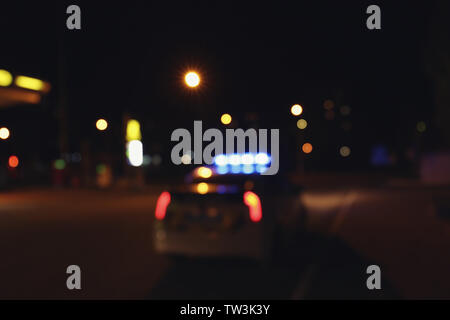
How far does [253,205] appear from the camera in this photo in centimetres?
941

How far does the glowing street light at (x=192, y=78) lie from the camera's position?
46.2 ft

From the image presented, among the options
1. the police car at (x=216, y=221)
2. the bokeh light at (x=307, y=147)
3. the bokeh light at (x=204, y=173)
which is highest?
the bokeh light at (x=307, y=147)

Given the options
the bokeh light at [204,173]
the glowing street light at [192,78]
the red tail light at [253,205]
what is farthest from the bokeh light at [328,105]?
the red tail light at [253,205]

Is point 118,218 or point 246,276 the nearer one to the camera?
point 246,276

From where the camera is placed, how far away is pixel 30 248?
11891 mm

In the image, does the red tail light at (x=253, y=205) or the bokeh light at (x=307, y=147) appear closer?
the red tail light at (x=253, y=205)

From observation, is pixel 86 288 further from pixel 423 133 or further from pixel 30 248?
pixel 423 133

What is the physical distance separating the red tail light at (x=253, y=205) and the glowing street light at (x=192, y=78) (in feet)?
17.3

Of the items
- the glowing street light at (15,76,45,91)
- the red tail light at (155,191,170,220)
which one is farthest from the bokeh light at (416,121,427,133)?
the red tail light at (155,191,170,220)

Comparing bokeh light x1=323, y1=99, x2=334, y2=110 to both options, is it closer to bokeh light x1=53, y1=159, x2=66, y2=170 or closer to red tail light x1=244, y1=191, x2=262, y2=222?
bokeh light x1=53, y1=159, x2=66, y2=170

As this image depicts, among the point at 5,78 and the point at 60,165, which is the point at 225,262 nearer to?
the point at 5,78

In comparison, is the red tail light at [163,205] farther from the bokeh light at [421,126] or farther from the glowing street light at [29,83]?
the bokeh light at [421,126]
